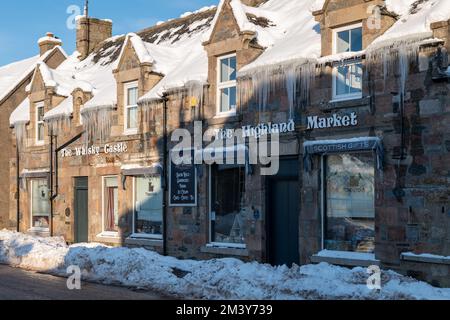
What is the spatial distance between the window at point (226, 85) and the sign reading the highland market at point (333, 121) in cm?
295

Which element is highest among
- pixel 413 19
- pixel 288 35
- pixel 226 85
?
pixel 288 35

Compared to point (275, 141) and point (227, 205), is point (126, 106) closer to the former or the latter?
point (227, 205)

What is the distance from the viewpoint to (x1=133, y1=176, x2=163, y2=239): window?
19.5 metres

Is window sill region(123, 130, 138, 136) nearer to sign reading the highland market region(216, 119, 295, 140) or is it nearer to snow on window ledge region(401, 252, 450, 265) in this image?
sign reading the highland market region(216, 119, 295, 140)

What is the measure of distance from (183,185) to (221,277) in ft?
17.4

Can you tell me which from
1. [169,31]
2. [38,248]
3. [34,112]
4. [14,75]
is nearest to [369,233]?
[38,248]

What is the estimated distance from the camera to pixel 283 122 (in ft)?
51.3

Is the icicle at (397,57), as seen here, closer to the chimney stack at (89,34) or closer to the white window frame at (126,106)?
the white window frame at (126,106)

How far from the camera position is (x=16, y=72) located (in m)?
31.9

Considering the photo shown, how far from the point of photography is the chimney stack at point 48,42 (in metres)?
31.5

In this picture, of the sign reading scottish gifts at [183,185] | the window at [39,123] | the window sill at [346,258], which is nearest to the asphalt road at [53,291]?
the window sill at [346,258]

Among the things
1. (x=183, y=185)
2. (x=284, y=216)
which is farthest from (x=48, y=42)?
(x=284, y=216)
